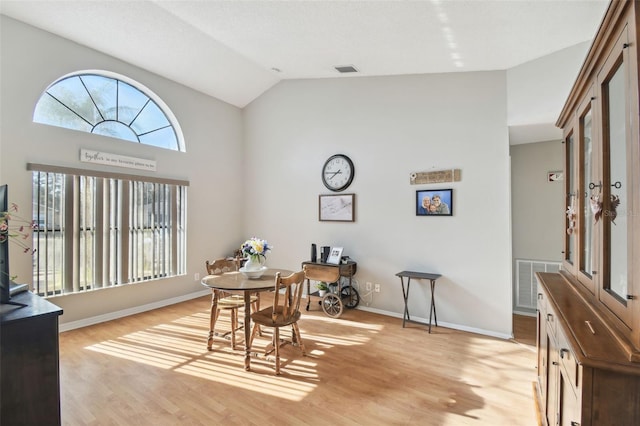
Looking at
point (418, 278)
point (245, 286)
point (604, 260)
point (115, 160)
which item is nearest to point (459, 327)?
point (418, 278)

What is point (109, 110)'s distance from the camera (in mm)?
4320

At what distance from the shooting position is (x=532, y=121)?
347 centimetres

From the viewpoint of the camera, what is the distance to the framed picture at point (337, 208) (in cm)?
477

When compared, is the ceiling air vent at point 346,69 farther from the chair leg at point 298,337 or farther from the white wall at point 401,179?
the chair leg at point 298,337

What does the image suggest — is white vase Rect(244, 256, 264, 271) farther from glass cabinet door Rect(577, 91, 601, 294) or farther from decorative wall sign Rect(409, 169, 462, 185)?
glass cabinet door Rect(577, 91, 601, 294)

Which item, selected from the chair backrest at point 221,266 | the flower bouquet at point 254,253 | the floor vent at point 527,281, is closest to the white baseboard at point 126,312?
the chair backrest at point 221,266

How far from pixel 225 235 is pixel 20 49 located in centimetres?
359

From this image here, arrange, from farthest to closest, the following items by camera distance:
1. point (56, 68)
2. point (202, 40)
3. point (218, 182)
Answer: point (218, 182) < point (202, 40) < point (56, 68)

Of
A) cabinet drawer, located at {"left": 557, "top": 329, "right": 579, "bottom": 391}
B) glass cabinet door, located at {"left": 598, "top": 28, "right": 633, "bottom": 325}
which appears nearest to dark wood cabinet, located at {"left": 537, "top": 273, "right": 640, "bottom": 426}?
cabinet drawer, located at {"left": 557, "top": 329, "right": 579, "bottom": 391}

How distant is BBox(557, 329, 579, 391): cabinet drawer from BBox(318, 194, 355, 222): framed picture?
132 inches

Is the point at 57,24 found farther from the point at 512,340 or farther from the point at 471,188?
the point at 512,340

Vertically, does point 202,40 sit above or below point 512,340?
above

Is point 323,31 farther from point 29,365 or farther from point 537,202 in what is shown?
point 537,202

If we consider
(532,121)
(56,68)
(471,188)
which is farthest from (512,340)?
(56,68)
